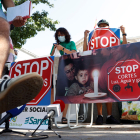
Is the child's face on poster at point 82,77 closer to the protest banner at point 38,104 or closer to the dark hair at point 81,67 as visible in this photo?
the dark hair at point 81,67

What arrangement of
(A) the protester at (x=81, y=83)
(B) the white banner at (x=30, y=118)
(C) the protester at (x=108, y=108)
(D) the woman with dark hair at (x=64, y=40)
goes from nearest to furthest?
(A) the protester at (x=81, y=83) < (B) the white banner at (x=30, y=118) < (C) the protester at (x=108, y=108) < (D) the woman with dark hair at (x=64, y=40)

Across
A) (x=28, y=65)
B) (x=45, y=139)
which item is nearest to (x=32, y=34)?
(x=28, y=65)

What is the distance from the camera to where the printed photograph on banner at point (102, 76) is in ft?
7.84

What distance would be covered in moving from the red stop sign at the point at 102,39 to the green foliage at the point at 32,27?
20.6 ft

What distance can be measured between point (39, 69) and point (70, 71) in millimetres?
558

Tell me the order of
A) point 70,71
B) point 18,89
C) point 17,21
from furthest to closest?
point 70,71 < point 17,21 < point 18,89

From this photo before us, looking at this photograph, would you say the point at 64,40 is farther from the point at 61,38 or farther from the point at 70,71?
the point at 70,71

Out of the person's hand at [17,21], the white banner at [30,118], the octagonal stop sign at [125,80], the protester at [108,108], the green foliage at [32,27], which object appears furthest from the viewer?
the green foliage at [32,27]

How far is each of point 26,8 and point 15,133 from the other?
4.77ft

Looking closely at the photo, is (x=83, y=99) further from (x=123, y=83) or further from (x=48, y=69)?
(x=48, y=69)

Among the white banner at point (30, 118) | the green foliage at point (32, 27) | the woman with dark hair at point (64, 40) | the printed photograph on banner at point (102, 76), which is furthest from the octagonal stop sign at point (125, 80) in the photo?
the green foliage at point (32, 27)

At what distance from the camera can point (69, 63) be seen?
9.16 feet

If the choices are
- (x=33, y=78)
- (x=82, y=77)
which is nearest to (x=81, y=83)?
(x=82, y=77)

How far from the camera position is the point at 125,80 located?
95.0 inches
